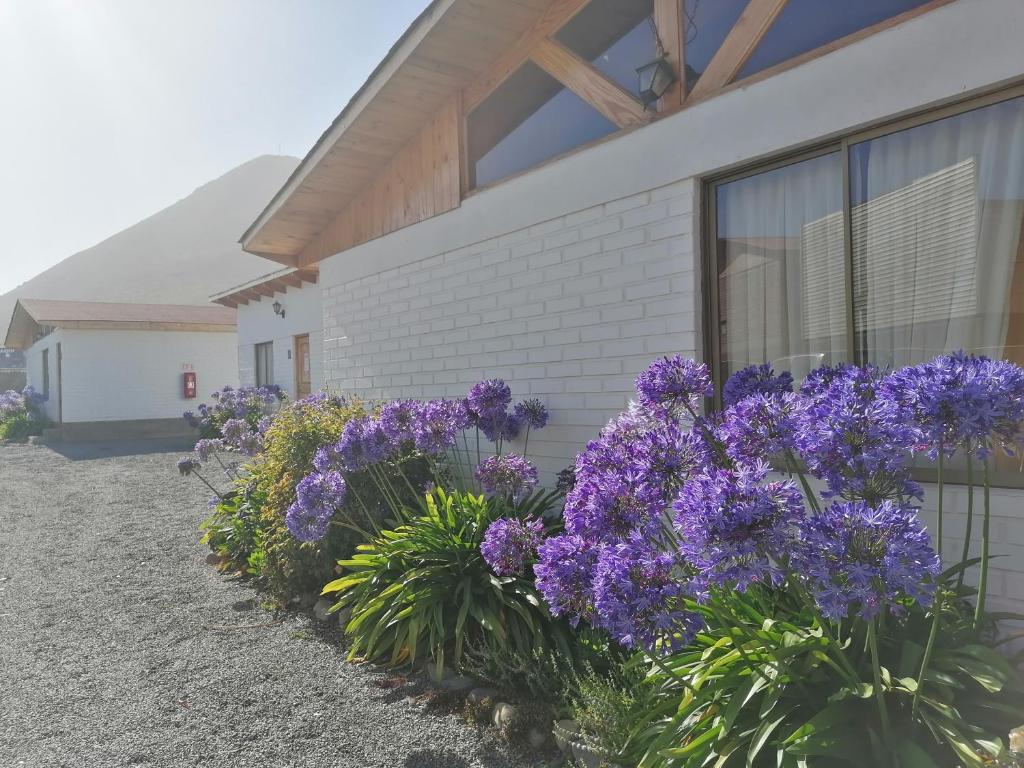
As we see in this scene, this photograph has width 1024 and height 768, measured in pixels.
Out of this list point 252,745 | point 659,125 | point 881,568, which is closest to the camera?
point 881,568

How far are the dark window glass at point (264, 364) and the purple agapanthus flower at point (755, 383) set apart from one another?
43.3 feet

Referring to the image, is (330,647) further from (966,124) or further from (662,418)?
(966,124)

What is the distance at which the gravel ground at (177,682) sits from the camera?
344cm

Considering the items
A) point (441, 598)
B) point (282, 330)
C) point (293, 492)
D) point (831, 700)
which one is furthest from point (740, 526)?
point (282, 330)

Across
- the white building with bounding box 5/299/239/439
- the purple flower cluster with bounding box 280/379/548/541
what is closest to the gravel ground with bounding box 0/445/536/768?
the purple flower cluster with bounding box 280/379/548/541

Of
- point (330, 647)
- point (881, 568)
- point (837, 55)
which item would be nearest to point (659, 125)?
point (837, 55)

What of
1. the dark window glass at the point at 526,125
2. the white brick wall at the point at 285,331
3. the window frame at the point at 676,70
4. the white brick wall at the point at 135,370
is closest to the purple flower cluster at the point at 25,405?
the white brick wall at the point at 135,370

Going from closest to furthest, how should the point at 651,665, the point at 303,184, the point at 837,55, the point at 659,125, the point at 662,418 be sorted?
the point at 662,418 < the point at 651,665 < the point at 837,55 < the point at 659,125 < the point at 303,184

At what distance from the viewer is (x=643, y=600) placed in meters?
2.26

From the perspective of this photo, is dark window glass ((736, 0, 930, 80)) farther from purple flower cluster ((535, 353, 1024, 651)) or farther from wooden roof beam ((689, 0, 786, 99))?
purple flower cluster ((535, 353, 1024, 651))

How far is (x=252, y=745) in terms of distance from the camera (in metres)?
3.50

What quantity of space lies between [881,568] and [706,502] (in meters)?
0.47

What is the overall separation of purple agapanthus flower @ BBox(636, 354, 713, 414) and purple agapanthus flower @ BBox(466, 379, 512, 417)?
2488mm

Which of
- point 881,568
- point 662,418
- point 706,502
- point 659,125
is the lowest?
point 881,568
